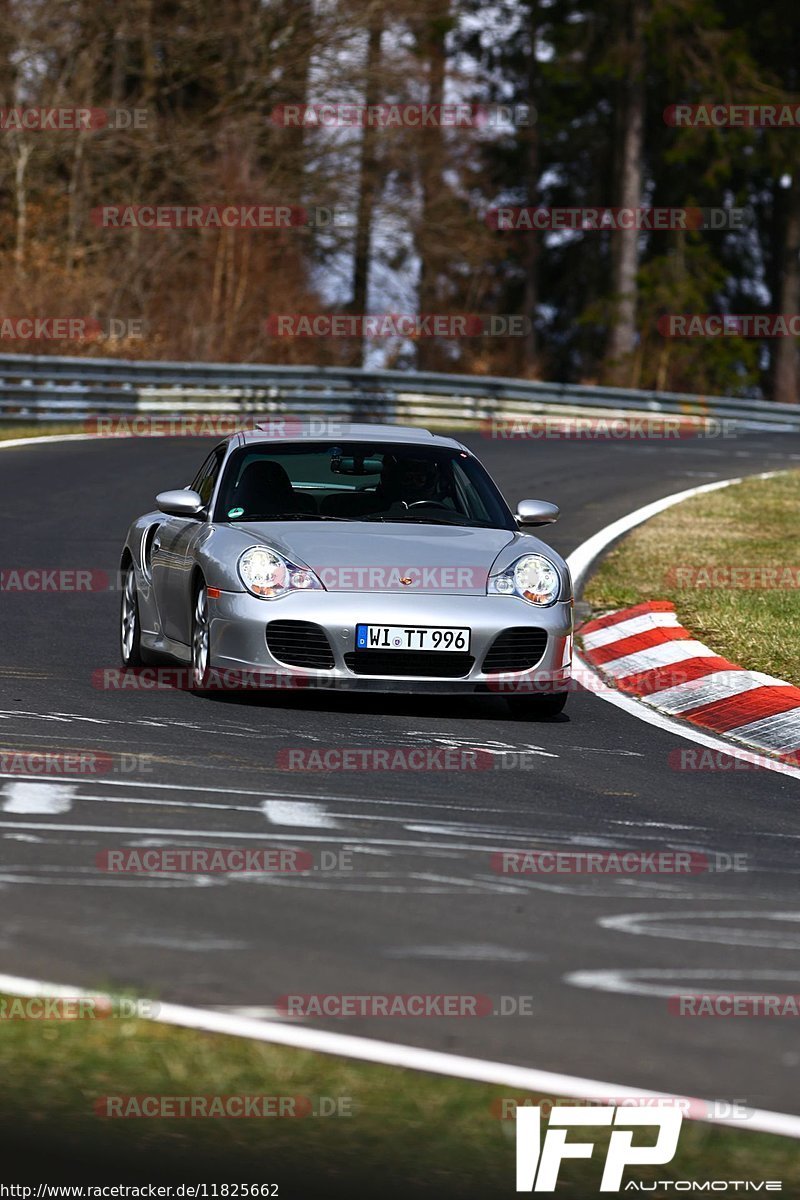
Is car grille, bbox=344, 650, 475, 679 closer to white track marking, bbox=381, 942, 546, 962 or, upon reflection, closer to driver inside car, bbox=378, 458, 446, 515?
driver inside car, bbox=378, 458, 446, 515

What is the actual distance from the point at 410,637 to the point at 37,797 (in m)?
2.71

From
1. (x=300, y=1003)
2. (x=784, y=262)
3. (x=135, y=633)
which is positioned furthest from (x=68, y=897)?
(x=784, y=262)

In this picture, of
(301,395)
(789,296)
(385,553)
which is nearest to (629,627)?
(385,553)

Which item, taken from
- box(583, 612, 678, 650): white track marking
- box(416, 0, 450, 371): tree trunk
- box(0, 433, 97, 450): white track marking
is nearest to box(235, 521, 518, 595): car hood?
box(583, 612, 678, 650): white track marking

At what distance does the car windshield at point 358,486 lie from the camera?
1045cm

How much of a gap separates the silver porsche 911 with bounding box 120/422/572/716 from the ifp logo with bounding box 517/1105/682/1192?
5.42m

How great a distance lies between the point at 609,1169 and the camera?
375cm

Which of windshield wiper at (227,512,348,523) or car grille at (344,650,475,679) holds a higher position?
windshield wiper at (227,512,348,523)

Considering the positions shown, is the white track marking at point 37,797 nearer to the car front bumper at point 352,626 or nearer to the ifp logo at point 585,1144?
the car front bumper at point 352,626

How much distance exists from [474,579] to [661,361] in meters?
43.8

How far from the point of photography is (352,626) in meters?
9.38

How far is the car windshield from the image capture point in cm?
1045

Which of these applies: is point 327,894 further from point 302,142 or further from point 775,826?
point 302,142

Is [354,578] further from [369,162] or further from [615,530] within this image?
[369,162]
